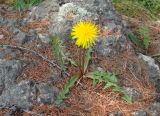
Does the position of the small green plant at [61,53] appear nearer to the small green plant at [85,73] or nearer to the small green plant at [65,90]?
the small green plant at [85,73]

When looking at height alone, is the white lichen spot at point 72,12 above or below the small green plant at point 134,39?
above

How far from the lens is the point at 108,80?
3.66 metres

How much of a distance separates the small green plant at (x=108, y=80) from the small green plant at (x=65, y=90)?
0.16 m

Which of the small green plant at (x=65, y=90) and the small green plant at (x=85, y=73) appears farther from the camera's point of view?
the small green plant at (x=65, y=90)

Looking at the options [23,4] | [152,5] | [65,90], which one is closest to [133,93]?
[65,90]

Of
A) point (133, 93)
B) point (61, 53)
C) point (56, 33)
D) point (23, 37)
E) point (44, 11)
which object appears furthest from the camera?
point (44, 11)

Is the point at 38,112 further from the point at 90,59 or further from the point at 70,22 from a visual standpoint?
the point at 70,22

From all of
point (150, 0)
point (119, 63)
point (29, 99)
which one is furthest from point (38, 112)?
point (150, 0)

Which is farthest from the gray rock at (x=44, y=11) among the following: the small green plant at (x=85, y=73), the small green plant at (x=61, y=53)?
the small green plant at (x=85, y=73)

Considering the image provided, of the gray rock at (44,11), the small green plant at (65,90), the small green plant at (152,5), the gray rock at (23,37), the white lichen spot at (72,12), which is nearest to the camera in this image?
the small green plant at (65,90)

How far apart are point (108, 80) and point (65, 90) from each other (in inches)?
16.5

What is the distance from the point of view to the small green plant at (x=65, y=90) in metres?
3.53

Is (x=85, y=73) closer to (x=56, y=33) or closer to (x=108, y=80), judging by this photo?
(x=108, y=80)

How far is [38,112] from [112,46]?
114cm
